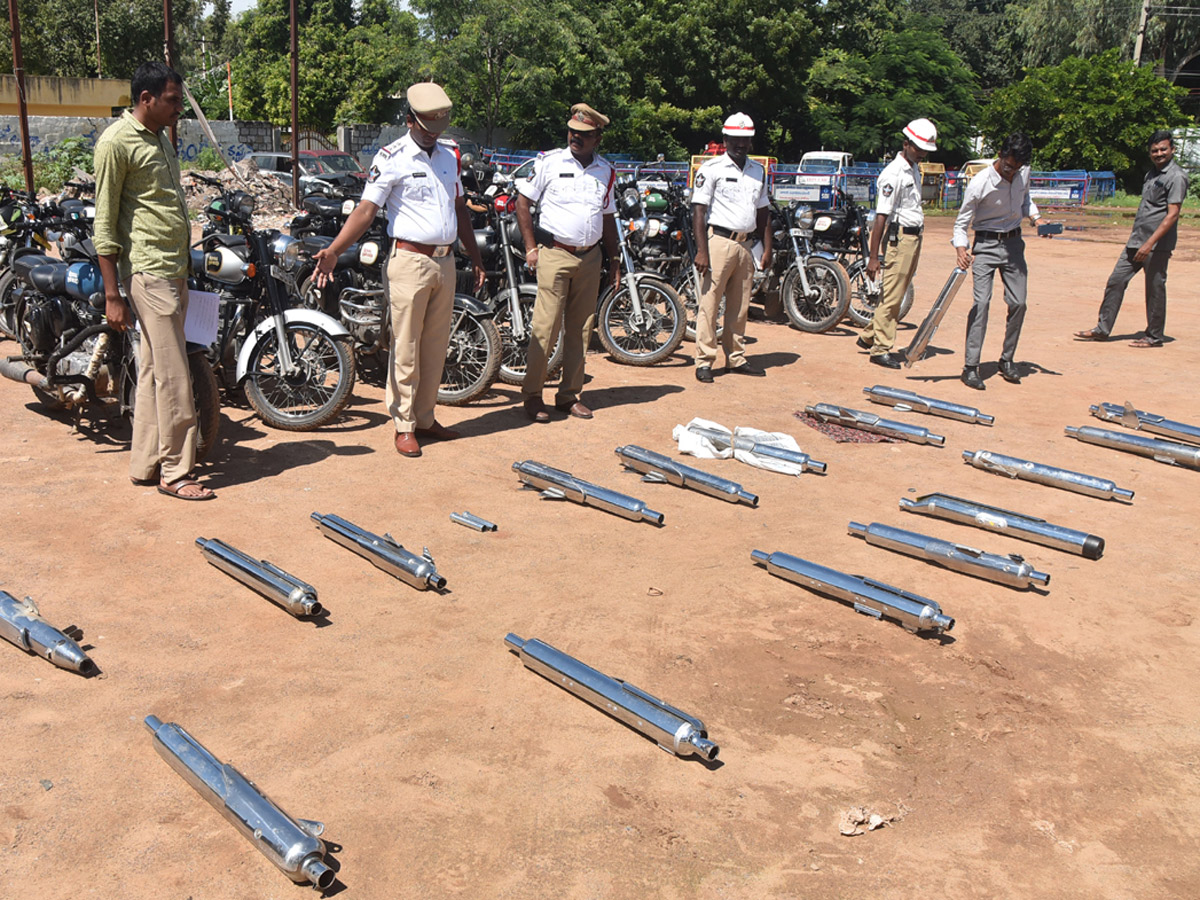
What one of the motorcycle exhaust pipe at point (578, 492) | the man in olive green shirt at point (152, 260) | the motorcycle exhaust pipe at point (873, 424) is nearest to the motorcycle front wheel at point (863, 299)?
the motorcycle exhaust pipe at point (873, 424)

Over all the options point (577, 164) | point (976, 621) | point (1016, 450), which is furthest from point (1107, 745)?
point (577, 164)

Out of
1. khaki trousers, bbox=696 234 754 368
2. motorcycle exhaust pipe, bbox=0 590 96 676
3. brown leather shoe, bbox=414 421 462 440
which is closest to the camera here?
motorcycle exhaust pipe, bbox=0 590 96 676

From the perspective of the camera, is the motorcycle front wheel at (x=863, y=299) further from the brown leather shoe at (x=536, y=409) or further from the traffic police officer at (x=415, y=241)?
the traffic police officer at (x=415, y=241)

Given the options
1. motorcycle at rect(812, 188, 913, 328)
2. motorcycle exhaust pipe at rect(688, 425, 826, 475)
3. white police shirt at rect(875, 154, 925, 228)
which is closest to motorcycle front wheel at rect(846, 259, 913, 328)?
motorcycle at rect(812, 188, 913, 328)

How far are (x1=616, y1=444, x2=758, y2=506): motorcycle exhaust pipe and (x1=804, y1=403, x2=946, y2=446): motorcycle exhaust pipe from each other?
1.71 metres

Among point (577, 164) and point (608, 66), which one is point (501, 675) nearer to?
point (577, 164)

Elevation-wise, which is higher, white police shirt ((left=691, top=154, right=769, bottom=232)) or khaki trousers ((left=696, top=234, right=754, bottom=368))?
white police shirt ((left=691, top=154, right=769, bottom=232))

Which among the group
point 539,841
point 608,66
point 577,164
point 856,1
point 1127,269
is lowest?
point 539,841

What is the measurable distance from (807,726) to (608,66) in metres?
34.5

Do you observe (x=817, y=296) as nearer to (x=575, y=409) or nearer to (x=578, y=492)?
(x=575, y=409)

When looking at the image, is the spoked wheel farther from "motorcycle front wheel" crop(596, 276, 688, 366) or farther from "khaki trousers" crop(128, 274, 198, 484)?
"khaki trousers" crop(128, 274, 198, 484)

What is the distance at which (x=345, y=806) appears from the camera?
3088 millimetres

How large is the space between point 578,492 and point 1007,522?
7.57 feet

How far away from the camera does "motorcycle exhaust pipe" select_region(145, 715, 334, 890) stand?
272cm
